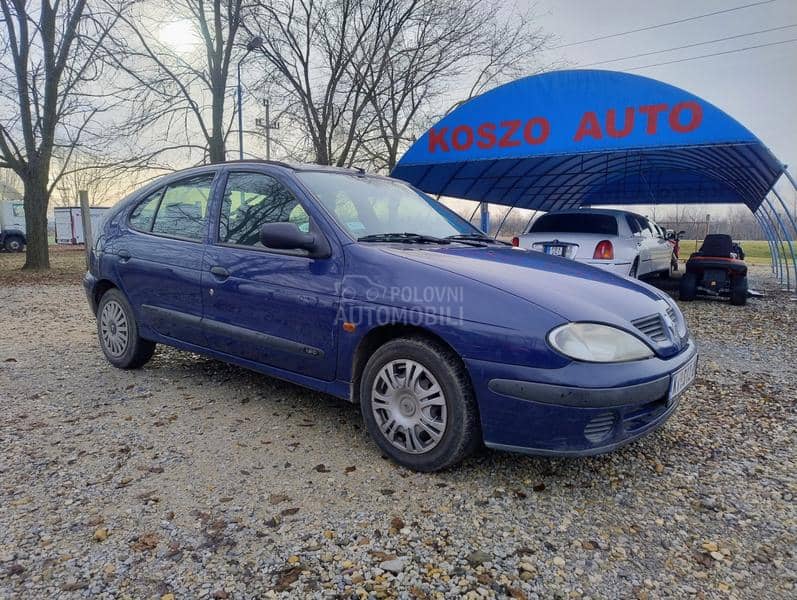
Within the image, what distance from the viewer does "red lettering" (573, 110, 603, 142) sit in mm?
9062

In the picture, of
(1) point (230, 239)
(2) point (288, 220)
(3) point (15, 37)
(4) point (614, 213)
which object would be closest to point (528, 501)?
(2) point (288, 220)

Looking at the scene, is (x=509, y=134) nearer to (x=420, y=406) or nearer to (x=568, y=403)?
(x=420, y=406)

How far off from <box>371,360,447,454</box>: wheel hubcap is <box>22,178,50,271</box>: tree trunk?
16.0 m

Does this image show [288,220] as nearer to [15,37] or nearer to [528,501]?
[528,501]

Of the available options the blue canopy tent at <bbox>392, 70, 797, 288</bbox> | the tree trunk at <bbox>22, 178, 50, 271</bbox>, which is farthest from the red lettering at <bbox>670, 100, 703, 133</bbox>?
the tree trunk at <bbox>22, 178, 50, 271</bbox>

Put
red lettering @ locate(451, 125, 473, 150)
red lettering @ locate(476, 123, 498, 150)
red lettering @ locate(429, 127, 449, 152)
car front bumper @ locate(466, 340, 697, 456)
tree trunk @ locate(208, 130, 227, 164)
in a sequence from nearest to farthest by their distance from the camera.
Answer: car front bumper @ locate(466, 340, 697, 456) < red lettering @ locate(476, 123, 498, 150) < red lettering @ locate(451, 125, 473, 150) < red lettering @ locate(429, 127, 449, 152) < tree trunk @ locate(208, 130, 227, 164)

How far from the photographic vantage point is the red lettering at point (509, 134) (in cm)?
971

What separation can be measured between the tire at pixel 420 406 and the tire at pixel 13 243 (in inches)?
1271

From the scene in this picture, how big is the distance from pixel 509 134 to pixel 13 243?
29058 mm

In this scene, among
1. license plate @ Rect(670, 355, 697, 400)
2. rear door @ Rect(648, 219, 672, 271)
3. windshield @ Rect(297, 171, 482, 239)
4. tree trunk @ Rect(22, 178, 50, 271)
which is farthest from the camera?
tree trunk @ Rect(22, 178, 50, 271)

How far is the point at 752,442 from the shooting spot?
3.26 meters

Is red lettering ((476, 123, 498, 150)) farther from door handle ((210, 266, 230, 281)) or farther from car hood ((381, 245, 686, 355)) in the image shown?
door handle ((210, 266, 230, 281))

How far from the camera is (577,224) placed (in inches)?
348

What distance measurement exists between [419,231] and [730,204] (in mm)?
19871
